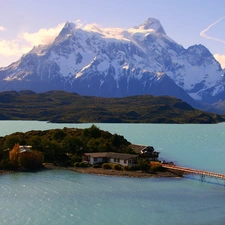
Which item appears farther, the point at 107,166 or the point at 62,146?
the point at 62,146

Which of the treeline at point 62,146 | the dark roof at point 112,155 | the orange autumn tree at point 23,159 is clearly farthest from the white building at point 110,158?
the orange autumn tree at point 23,159

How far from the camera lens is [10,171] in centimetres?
7700

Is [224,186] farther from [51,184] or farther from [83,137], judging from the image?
Answer: [83,137]

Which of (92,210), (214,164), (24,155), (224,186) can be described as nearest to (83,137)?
(24,155)

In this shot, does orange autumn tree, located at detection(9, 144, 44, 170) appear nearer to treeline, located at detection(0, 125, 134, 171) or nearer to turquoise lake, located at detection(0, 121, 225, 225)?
treeline, located at detection(0, 125, 134, 171)

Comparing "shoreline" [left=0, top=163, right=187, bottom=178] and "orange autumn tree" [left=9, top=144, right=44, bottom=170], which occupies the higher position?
"orange autumn tree" [left=9, top=144, right=44, bottom=170]

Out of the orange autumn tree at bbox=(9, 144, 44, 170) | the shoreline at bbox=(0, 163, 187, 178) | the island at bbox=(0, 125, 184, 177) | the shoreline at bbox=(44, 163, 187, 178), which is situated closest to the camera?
the shoreline at bbox=(44, 163, 187, 178)

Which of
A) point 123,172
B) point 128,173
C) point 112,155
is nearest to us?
point 128,173

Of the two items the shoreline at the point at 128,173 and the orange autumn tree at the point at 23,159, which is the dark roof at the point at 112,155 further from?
the orange autumn tree at the point at 23,159

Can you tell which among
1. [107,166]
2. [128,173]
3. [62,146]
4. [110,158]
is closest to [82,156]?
[62,146]

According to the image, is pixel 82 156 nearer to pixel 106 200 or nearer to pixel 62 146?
pixel 62 146

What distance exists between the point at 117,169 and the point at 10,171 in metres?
19.8

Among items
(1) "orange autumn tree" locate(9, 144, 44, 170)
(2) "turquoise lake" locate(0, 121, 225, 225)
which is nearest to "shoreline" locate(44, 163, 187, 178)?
(2) "turquoise lake" locate(0, 121, 225, 225)

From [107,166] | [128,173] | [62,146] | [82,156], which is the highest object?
[62,146]
